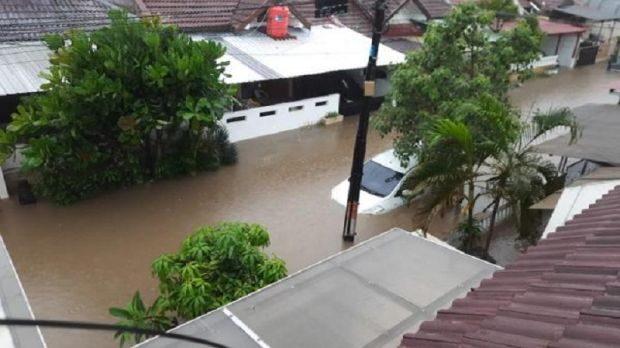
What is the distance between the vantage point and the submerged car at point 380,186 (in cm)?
977

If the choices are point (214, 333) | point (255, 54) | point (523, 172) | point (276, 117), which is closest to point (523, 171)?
point (523, 172)

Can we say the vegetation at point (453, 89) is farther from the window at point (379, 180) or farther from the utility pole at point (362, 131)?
the utility pole at point (362, 131)

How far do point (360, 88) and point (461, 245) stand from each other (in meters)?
9.79

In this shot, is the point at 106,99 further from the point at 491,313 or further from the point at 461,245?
the point at 491,313

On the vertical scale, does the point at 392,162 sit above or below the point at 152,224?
above

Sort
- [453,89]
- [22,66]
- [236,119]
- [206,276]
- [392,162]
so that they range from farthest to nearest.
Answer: [236,119] < [22,66] < [392,162] < [453,89] < [206,276]

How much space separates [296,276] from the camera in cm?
487

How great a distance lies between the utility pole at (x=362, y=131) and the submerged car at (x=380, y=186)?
0.66 m

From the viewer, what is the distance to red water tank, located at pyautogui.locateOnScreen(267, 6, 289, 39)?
15688 mm

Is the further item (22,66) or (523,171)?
(22,66)

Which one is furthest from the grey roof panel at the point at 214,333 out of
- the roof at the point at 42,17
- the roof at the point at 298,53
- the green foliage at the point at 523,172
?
the roof at the point at 42,17

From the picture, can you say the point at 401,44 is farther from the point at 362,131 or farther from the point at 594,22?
the point at 594,22

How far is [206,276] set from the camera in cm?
619

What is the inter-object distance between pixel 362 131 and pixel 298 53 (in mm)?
7665
